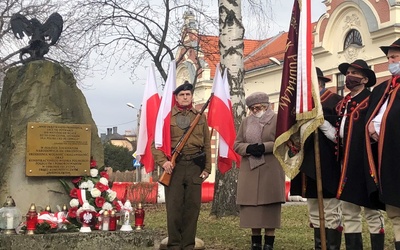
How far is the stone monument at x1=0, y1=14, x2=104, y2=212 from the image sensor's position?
686 centimetres

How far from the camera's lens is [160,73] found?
23375 millimetres

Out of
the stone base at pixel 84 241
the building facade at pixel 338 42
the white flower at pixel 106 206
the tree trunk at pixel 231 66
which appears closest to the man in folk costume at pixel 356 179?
the stone base at pixel 84 241

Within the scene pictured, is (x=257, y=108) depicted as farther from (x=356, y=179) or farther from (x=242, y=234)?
(x=242, y=234)

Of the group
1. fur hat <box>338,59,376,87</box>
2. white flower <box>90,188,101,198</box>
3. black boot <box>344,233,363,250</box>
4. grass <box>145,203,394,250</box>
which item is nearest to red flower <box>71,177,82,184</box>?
white flower <box>90,188,101,198</box>

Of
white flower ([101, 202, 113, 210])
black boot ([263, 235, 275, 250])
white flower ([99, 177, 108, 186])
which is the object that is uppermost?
white flower ([99, 177, 108, 186])

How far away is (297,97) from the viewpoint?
20.0 feet

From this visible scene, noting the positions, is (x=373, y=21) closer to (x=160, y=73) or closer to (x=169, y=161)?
(x=160, y=73)

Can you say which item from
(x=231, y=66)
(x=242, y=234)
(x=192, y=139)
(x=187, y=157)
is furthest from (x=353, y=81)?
(x=231, y=66)

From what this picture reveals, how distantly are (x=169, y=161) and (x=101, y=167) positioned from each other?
0.95 metres

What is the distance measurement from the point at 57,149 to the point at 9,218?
988 millimetres

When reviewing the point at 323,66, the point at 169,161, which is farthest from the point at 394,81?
the point at 323,66

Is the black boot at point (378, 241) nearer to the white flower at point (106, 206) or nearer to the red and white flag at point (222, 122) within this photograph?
the red and white flag at point (222, 122)

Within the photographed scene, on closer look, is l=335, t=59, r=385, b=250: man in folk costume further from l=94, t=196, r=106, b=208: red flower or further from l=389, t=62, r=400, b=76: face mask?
l=94, t=196, r=106, b=208: red flower

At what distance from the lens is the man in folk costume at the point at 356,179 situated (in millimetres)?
5770
